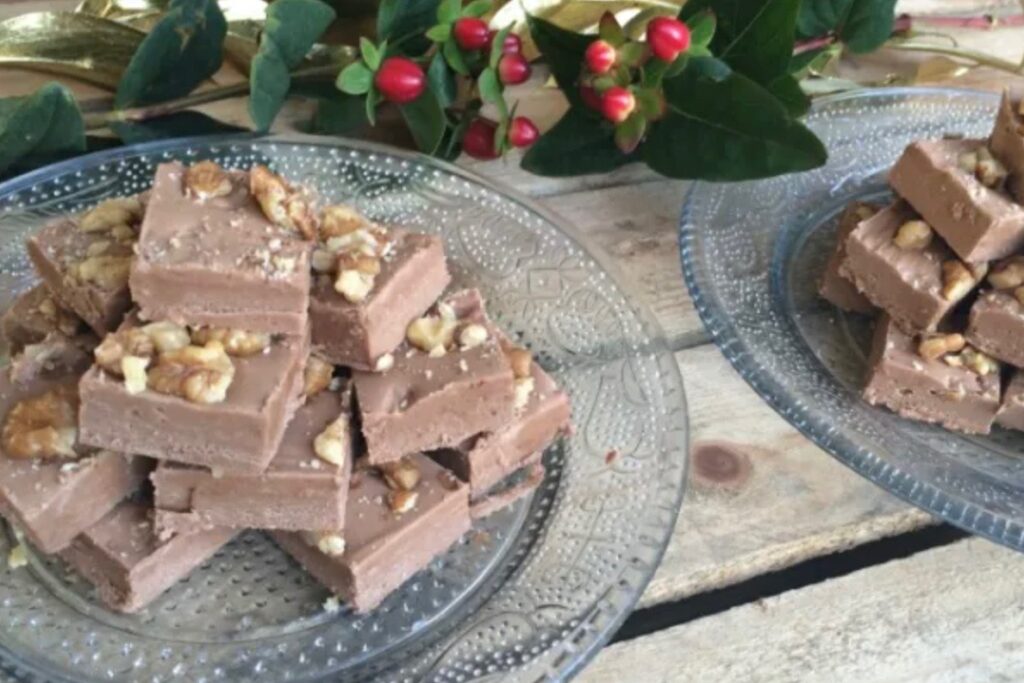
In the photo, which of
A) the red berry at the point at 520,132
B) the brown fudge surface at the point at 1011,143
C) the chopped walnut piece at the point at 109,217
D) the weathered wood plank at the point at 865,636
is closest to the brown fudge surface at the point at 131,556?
the chopped walnut piece at the point at 109,217

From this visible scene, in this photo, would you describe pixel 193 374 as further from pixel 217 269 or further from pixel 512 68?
pixel 512 68

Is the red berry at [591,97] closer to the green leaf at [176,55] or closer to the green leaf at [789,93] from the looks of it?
the green leaf at [789,93]

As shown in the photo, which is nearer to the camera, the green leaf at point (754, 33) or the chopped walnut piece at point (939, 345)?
the chopped walnut piece at point (939, 345)

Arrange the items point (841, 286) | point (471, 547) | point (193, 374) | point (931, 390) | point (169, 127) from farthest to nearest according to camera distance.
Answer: point (169, 127) < point (841, 286) < point (931, 390) < point (471, 547) < point (193, 374)

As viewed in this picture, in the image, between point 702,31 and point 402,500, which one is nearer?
point 402,500

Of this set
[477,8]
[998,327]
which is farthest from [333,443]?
[998,327]

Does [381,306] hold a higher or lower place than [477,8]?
lower
